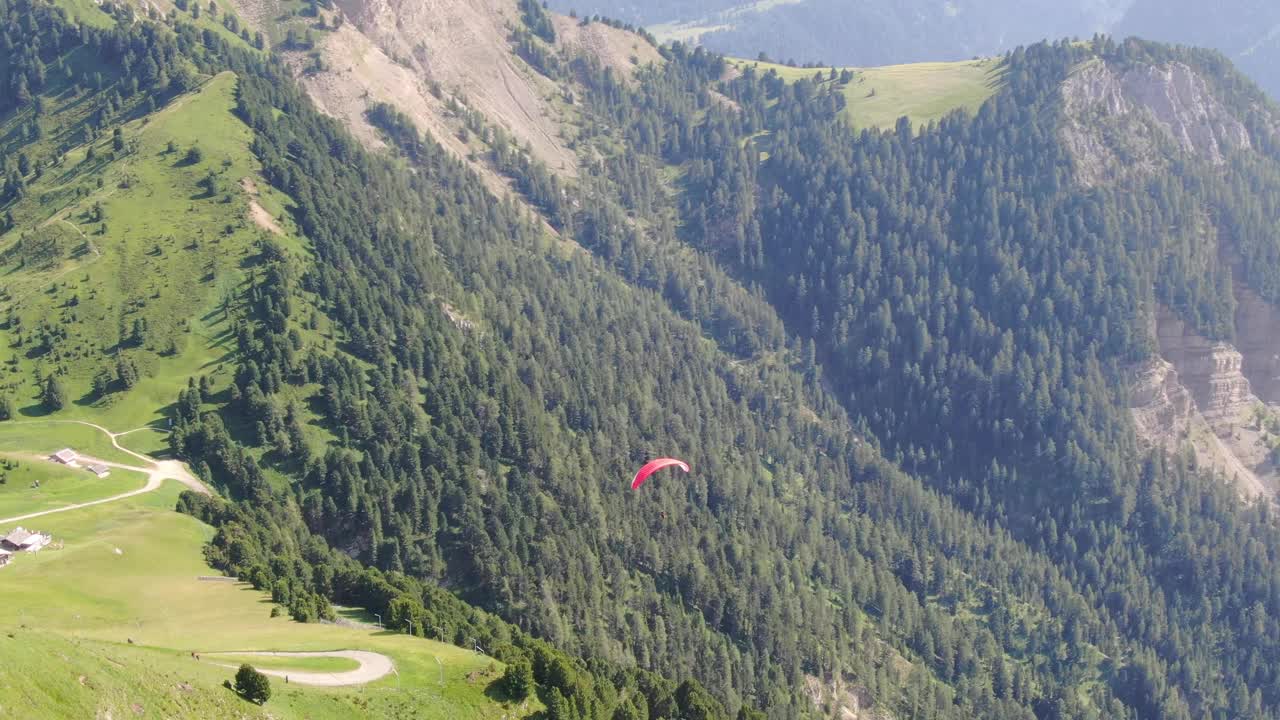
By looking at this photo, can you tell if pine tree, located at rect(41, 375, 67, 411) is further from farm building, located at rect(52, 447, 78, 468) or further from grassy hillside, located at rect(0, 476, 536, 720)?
grassy hillside, located at rect(0, 476, 536, 720)

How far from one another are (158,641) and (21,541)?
3030 centimetres

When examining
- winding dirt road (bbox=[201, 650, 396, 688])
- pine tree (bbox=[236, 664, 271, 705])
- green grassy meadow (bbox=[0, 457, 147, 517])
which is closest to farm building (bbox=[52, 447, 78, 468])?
green grassy meadow (bbox=[0, 457, 147, 517])

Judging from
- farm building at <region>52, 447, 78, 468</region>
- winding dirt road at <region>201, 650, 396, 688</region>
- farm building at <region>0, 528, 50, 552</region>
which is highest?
farm building at <region>0, 528, 50, 552</region>

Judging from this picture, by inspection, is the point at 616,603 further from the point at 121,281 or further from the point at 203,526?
the point at 121,281

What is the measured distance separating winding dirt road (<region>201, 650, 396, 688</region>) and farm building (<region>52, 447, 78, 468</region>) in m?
64.1

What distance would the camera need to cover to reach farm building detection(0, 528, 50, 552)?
391 ft

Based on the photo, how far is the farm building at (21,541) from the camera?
119188mm

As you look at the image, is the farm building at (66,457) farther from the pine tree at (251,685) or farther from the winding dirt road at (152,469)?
the pine tree at (251,685)

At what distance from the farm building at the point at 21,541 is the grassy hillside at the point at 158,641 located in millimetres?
2126

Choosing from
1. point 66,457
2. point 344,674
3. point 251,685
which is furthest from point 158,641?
point 66,457

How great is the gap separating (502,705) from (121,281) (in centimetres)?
12497

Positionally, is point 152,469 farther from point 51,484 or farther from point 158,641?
point 158,641

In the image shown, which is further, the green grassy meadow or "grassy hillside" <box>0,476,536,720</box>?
the green grassy meadow

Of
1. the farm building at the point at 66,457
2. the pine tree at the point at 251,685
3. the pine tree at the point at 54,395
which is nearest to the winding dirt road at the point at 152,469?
the farm building at the point at 66,457
